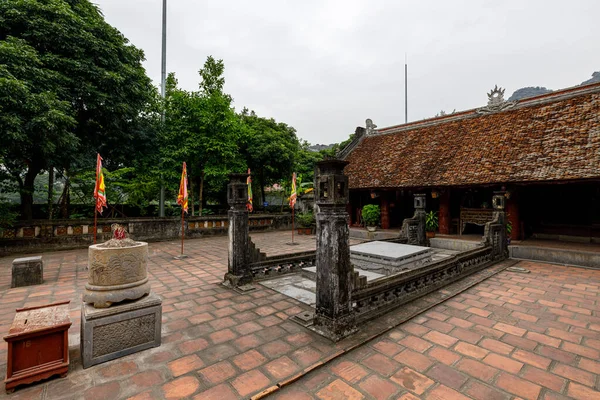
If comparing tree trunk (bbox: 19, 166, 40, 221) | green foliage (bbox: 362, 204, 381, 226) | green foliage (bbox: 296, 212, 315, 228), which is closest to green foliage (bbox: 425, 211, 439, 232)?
green foliage (bbox: 362, 204, 381, 226)

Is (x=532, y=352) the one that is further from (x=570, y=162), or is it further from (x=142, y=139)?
(x=142, y=139)

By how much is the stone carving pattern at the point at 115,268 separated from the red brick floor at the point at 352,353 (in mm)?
940

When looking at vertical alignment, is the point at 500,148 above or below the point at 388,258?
above

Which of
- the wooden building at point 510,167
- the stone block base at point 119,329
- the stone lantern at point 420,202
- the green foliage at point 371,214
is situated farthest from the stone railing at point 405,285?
the green foliage at point 371,214

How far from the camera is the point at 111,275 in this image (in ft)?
11.0

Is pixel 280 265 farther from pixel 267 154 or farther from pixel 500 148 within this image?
pixel 267 154

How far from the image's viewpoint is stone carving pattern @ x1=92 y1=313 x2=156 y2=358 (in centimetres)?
318

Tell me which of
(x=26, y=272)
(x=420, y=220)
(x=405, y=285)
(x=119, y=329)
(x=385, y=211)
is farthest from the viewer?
(x=385, y=211)

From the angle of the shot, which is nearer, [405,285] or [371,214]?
[405,285]

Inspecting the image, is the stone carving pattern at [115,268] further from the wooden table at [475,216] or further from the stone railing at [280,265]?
the wooden table at [475,216]

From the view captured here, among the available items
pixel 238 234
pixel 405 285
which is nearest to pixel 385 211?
pixel 405 285

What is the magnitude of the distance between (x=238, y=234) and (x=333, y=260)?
2713 mm

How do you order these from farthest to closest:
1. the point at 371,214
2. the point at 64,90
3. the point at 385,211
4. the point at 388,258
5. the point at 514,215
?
the point at 385,211 < the point at 371,214 < the point at 514,215 < the point at 64,90 < the point at 388,258

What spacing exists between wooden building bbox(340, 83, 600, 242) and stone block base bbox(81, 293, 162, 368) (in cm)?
1091
